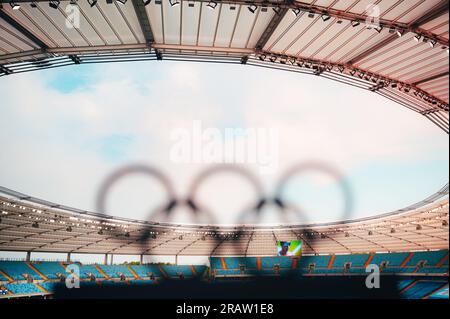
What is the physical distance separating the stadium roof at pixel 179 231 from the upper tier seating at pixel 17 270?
1.83 metres

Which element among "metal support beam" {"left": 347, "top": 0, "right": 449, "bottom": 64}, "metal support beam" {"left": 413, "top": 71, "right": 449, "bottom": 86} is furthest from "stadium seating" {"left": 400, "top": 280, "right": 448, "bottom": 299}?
"metal support beam" {"left": 347, "top": 0, "right": 449, "bottom": 64}

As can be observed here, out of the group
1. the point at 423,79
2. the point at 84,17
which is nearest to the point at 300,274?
the point at 423,79

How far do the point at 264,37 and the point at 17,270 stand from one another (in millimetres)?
37593

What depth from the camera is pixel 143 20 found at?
12875mm

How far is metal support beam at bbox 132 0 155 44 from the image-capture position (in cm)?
1193

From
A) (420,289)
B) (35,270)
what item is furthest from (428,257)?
(35,270)

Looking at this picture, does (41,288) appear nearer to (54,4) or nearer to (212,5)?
(54,4)

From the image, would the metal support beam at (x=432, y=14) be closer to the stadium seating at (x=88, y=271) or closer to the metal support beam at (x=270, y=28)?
the metal support beam at (x=270, y=28)

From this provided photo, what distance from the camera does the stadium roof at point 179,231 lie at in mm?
30234

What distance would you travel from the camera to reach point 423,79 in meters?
15.9

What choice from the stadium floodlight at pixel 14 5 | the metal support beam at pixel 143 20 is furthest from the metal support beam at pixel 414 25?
the stadium floodlight at pixel 14 5

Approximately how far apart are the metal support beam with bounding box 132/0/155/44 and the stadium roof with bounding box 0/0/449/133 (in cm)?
4

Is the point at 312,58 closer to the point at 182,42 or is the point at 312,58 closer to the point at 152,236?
the point at 182,42

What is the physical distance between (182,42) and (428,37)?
395 inches
